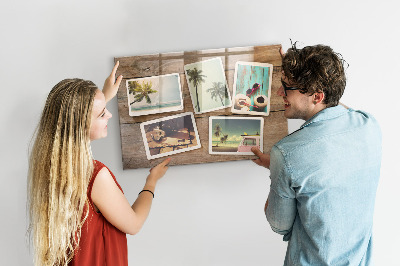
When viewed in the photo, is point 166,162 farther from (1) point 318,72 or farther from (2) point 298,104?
(1) point 318,72

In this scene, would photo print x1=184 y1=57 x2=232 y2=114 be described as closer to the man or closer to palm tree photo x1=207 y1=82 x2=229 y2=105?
palm tree photo x1=207 y1=82 x2=229 y2=105

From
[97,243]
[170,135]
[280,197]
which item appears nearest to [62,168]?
[97,243]

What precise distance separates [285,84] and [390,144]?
88cm

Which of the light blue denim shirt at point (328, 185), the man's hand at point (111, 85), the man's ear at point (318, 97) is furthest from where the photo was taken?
the man's hand at point (111, 85)

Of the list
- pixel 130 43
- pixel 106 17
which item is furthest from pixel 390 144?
pixel 106 17

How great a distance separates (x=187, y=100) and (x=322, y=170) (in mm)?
793

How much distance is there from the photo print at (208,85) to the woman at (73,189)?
1.75 feet

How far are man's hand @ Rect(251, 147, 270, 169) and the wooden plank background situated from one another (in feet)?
0.15

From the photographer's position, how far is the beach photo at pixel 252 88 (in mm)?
1912

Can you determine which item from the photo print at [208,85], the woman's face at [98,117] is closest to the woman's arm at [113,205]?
the woman's face at [98,117]

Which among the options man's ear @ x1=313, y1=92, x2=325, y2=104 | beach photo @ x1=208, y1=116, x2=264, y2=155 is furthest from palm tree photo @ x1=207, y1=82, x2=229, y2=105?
man's ear @ x1=313, y1=92, x2=325, y2=104

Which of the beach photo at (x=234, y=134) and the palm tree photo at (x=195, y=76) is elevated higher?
the palm tree photo at (x=195, y=76)

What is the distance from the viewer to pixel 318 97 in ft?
4.78

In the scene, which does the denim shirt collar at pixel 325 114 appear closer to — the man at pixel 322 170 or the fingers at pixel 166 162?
the man at pixel 322 170
